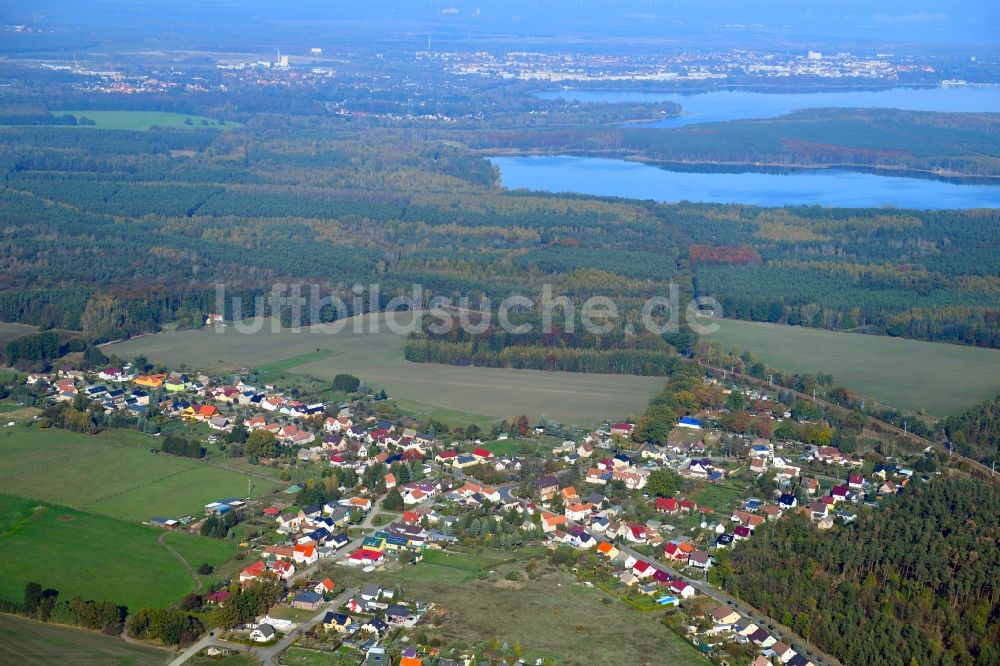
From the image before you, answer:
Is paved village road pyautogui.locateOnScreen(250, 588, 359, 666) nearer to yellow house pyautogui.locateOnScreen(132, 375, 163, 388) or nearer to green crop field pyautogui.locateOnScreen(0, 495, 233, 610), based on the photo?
green crop field pyautogui.locateOnScreen(0, 495, 233, 610)

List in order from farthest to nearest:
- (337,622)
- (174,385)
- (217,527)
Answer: (174,385) < (217,527) < (337,622)

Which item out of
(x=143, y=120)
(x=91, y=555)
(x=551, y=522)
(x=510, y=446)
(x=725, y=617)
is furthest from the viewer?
(x=143, y=120)

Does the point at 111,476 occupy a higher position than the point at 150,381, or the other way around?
the point at 150,381

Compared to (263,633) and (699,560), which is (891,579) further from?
(263,633)

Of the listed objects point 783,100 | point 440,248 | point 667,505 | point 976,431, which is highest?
point 783,100

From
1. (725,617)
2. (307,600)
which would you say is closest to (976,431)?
(725,617)

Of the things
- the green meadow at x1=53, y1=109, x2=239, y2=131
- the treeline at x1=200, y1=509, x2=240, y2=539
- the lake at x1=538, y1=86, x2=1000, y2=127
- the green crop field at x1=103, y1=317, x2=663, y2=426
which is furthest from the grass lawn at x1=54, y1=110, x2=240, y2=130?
the treeline at x1=200, y1=509, x2=240, y2=539

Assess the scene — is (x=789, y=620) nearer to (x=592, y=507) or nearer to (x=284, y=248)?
(x=592, y=507)

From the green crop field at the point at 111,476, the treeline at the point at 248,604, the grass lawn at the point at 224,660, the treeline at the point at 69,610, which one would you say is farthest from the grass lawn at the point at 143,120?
the grass lawn at the point at 224,660
